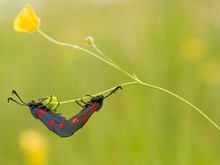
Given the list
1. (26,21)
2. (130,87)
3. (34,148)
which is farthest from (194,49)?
(26,21)

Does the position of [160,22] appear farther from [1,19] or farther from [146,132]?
[1,19]

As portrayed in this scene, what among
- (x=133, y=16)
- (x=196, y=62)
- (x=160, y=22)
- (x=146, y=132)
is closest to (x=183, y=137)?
(x=146, y=132)

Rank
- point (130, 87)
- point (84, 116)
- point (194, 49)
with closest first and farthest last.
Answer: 1. point (84, 116)
2. point (130, 87)
3. point (194, 49)

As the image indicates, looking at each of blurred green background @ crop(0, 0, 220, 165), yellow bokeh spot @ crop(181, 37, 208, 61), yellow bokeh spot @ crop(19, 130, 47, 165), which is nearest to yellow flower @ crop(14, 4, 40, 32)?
blurred green background @ crop(0, 0, 220, 165)

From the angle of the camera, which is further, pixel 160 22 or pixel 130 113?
pixel 160 22

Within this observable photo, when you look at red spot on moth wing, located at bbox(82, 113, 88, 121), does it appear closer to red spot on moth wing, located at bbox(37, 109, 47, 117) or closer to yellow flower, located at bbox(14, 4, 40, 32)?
red spot on moth wing, located at bbox(37, 109, 47, 117)

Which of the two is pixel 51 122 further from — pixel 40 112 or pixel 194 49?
pixel 194 49

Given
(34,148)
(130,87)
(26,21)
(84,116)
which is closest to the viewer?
(84,116)
